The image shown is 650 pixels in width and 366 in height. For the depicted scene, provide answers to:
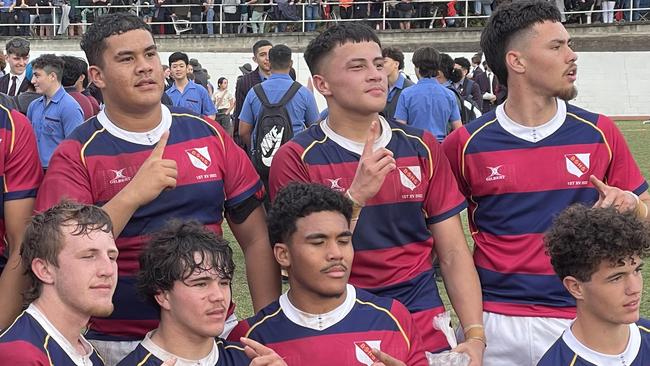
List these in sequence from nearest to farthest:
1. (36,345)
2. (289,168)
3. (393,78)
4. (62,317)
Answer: (36,345)
(62,317)
(289,168)
(393,78)

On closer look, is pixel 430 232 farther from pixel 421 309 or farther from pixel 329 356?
pixel 329 356

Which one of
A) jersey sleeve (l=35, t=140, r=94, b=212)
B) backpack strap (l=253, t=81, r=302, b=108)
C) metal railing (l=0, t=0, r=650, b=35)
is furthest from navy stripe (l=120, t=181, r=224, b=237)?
metal railing (l=0, t=0, r=650, b=35)

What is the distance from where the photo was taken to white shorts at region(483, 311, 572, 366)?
4.48 metres

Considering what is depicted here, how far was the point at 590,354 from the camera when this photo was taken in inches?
157

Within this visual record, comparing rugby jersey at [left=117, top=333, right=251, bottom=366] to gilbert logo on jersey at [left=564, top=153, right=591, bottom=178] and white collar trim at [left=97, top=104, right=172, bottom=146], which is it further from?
gilbert logo on jersey at [left=564, top=153, right=591, bottom=178]

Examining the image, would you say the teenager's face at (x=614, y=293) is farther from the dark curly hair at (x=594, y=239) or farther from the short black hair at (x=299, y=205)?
the short black hair at (x=299, y=205)

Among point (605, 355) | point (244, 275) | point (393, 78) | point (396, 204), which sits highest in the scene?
point (396, 204)

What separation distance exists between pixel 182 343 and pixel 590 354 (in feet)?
5.14

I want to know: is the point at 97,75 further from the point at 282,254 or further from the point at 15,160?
the point at 282,254

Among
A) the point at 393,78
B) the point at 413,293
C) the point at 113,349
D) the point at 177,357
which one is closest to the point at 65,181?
the point at 113,349

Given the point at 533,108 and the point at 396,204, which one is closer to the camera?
the point at 396,204

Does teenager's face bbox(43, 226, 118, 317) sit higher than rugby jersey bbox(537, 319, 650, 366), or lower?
higher

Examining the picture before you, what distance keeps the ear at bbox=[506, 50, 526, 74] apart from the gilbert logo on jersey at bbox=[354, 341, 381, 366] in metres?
1.39

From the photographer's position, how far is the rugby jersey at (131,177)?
423 cm
